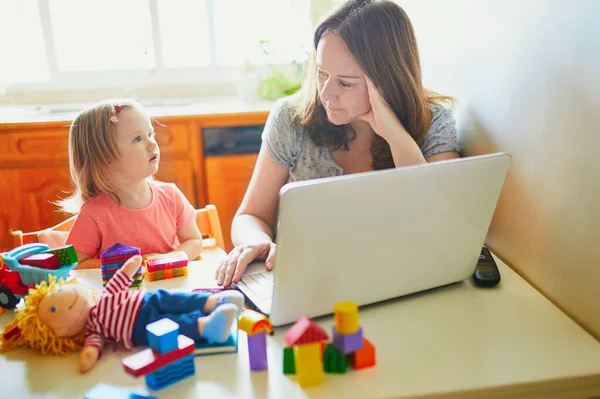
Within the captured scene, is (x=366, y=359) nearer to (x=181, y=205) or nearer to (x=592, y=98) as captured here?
(x=592, y=98)

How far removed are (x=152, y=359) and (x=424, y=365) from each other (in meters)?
0.39

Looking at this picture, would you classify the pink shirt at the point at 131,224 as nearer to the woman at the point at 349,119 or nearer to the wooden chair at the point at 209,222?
the wooden chair at the point at 209,222

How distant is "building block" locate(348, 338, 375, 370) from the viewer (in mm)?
823

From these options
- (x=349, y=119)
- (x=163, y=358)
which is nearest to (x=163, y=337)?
(x=163, y=358)

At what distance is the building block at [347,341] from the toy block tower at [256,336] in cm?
10

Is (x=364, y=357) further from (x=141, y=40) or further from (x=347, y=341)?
(x=141, y=40)

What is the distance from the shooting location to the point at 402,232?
934mm

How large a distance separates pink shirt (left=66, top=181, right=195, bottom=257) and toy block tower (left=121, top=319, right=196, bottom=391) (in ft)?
2.22

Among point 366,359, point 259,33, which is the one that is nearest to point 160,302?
point 366,359

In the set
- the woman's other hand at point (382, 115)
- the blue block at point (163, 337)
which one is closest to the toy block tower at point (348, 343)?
the blue block at point (163, 337)

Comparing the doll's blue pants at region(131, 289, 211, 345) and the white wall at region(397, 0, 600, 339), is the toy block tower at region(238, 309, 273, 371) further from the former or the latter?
the white wall at region(397, 0, 600, 339)

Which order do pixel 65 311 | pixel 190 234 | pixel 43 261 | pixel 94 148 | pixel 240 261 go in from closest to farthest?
pixel 65 311 → pixel 43 261 → pixel 240 261 → pixel 94 148 → pixel 190 234

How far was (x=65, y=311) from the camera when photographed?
87 cm

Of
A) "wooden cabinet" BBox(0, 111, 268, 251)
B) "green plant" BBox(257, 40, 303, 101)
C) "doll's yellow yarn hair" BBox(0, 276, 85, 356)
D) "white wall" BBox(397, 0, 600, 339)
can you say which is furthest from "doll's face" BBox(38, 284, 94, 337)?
"green plant" BBox(257, 40, 303, 101)
